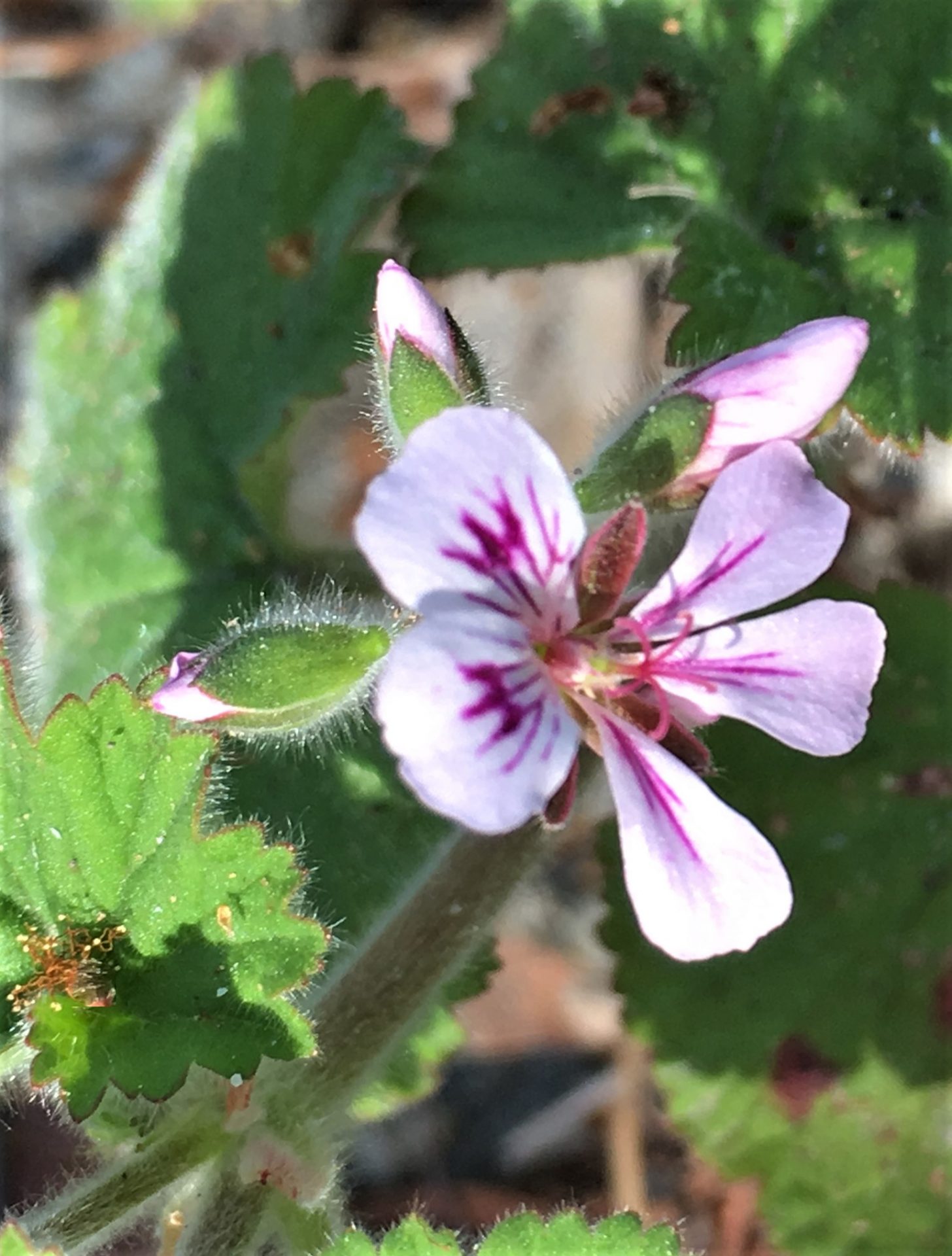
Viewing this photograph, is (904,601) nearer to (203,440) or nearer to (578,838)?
(578,838)

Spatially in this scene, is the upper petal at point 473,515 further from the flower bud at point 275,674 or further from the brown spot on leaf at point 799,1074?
the brown spot on leaf at point 799,1074

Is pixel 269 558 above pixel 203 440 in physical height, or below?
below

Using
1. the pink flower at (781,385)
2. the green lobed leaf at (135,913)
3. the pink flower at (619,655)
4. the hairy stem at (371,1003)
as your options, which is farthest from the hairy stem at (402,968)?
the pink flower at (781,385)

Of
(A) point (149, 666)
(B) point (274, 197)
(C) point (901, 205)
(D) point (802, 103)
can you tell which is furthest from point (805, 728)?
(B) point (274, 197)

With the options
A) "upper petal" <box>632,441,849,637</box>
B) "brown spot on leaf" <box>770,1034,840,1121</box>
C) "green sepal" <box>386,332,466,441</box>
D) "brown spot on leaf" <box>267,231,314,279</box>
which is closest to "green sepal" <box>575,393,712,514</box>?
"upper petal" <box>632,441,849,637</box>

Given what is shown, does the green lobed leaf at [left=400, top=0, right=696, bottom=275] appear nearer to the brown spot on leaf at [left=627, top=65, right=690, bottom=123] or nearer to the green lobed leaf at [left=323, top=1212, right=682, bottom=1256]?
the brown spot on leaf at [left=627, top=65, right=690, bottom=123]
